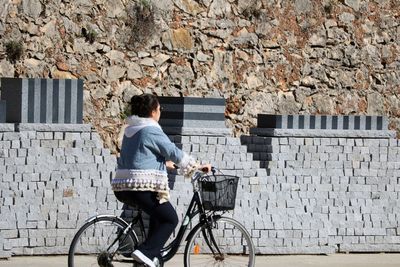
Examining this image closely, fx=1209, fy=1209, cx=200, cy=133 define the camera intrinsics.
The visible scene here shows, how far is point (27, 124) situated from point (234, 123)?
6.42m

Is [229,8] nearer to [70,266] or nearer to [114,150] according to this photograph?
[114,150]

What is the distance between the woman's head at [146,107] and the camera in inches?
358

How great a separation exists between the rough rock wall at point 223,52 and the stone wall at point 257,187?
3.63m

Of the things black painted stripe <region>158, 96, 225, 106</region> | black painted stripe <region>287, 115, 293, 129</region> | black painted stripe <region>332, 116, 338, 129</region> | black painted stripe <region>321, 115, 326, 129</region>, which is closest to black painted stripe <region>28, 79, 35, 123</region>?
black painted stripe <region>158, 96, 225, 106</region>

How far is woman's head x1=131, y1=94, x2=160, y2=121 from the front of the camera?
9086 millimetres

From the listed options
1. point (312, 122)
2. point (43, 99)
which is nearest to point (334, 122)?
point (312, 122)

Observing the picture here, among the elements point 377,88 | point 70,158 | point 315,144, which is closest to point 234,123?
point 377,88

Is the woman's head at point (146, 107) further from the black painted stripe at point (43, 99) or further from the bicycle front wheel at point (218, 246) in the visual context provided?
the black painted stripe at point (43, 99)

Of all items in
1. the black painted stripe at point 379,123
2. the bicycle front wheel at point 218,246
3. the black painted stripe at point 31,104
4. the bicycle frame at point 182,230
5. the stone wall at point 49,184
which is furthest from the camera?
the black painted stripe at point 379,123

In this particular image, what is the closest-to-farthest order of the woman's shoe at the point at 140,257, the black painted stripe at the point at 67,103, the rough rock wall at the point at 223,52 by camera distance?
the woman's shoe at the point at 140,257
the black painted stripe at the point at 67,103
the rough rock wall at the point at 223,52

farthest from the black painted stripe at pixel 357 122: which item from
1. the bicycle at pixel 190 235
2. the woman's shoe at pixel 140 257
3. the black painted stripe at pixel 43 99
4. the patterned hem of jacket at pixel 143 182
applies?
the woman's shoe at pixel 140 257

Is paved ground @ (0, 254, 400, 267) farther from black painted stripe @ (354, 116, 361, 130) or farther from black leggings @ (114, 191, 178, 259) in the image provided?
black leggings @ (114, 191, 178, 259)

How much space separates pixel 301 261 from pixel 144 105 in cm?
334

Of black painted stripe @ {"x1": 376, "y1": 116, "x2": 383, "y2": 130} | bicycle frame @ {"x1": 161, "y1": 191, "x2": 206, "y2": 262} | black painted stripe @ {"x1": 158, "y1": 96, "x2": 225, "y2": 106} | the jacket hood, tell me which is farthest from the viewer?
black painted stripe @ {"x1": 376, "y1": 116, "x2": 383, "y2": 130}
